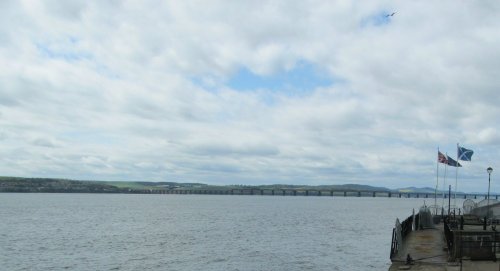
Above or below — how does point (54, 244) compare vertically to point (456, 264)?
below

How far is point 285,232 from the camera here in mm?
72688

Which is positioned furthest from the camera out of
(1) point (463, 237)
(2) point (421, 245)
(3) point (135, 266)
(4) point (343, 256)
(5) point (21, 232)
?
(5) point (21, 232)

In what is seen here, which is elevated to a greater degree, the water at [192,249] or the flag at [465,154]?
the flag at [465,154]

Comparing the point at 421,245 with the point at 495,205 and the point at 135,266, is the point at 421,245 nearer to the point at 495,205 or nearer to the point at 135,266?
the point at 135,266

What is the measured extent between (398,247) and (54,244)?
127 ft

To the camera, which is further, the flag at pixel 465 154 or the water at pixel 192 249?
the flag at pixel 465 154

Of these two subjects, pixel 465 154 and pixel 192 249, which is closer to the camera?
pixel 192 249

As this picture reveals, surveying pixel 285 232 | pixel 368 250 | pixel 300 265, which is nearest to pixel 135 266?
pixel 300 265

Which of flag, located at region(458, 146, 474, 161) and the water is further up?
flag, located at region(458, 146, 474, 161)

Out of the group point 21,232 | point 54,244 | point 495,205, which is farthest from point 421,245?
point 21,232

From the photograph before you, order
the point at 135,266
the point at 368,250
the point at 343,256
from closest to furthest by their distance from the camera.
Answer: the point at 135,266, the point at 343,256, the point at 368,250

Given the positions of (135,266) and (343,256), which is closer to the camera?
(135,266)

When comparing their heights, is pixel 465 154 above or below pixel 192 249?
above

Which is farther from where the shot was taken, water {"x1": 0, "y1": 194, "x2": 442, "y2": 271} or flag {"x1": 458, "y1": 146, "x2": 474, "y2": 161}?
flag {"x1": 458, "y1": 146, "x2": 474, "y2": 161}
